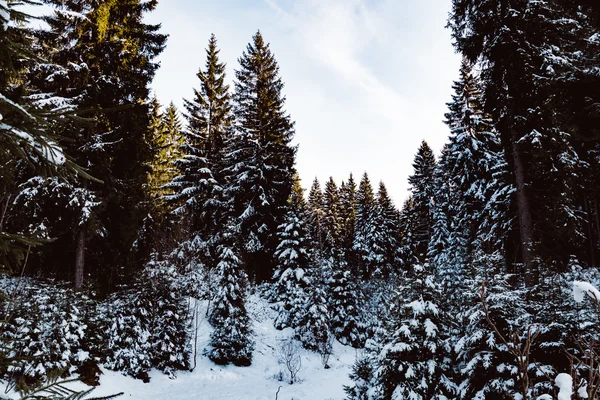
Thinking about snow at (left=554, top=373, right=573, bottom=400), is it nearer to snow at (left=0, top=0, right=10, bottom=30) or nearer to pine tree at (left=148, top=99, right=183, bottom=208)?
snow at (left=0, top=0, right=10, bottom=30)

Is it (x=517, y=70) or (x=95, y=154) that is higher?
(x=517, y=70)

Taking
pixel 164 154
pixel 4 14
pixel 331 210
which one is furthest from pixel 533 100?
pixel 331 210

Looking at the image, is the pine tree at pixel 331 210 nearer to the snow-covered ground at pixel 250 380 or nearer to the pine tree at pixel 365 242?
the pine tree at pixel 365 242

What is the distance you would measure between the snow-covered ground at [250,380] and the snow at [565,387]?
11961 mm

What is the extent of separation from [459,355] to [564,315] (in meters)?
A: 2.18

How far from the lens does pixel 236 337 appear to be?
1625 cm

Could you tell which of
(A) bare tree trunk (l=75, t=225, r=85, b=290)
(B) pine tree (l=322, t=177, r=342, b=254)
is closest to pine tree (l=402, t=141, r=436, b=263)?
(B) pine tree (l=322, t=177, r=342, b=254)

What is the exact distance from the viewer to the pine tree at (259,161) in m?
22.7

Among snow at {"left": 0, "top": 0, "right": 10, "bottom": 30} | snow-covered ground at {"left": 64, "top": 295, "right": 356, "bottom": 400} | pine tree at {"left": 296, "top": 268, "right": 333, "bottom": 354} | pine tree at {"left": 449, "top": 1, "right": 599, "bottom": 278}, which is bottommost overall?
snow-covered ground at {"left": 64, "top": 295, "right": 356, "bottom": 400}

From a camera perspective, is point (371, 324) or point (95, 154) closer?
point (95, 154)

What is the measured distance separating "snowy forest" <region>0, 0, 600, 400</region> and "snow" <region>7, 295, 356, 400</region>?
0.56 ft

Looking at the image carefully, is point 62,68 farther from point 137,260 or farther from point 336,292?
point 336,292

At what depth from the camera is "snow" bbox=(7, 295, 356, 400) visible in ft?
39.8

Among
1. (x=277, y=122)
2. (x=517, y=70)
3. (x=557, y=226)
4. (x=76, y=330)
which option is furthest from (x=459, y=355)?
(x=277, y=122)
